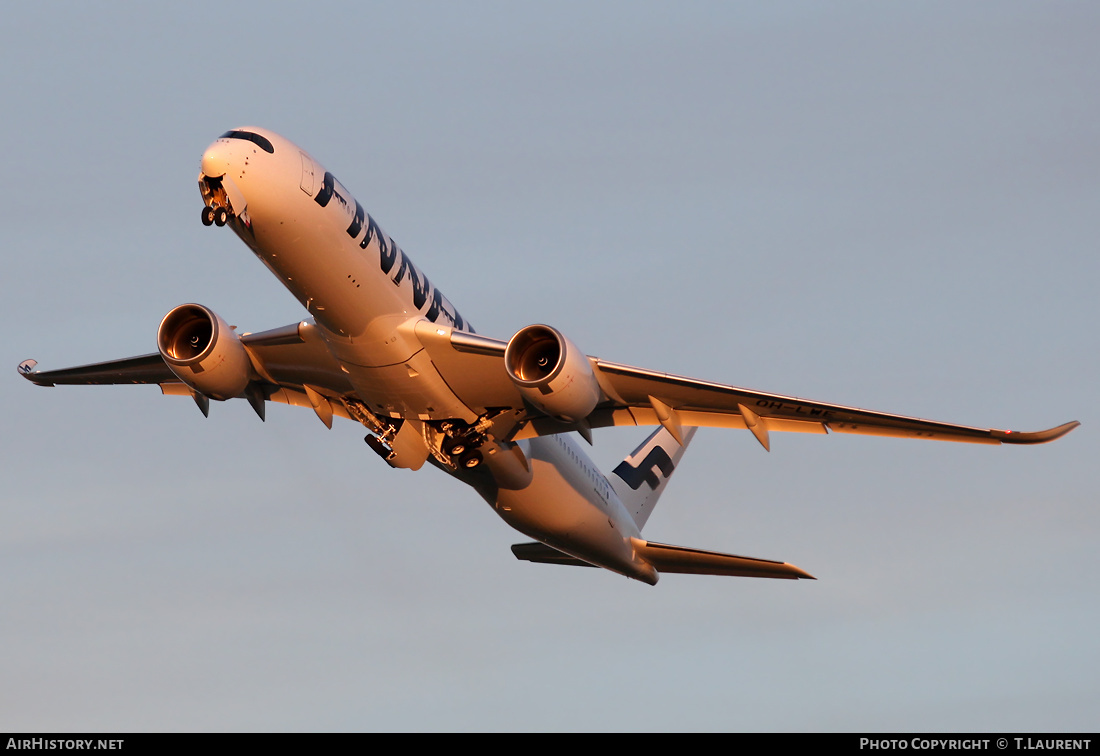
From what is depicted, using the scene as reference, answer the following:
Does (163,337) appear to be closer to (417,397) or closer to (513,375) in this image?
(417,397)

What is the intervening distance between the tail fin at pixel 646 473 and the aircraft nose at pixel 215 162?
1910 cm

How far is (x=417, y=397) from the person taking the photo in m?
30.6

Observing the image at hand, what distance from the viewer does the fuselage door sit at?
26.8 m

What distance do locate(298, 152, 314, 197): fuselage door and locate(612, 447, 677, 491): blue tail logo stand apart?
18675mm

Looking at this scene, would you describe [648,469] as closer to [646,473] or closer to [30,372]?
[646,473]

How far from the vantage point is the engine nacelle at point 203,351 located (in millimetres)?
30547

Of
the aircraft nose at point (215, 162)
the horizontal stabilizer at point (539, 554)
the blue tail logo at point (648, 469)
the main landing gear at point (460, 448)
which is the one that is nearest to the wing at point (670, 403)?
the main landing gear at point (460, 448)

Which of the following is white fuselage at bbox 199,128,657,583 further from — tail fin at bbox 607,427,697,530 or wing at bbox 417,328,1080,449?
tail fin at bbox 607,427,697,530

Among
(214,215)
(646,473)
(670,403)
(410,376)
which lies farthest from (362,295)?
(646,473)
